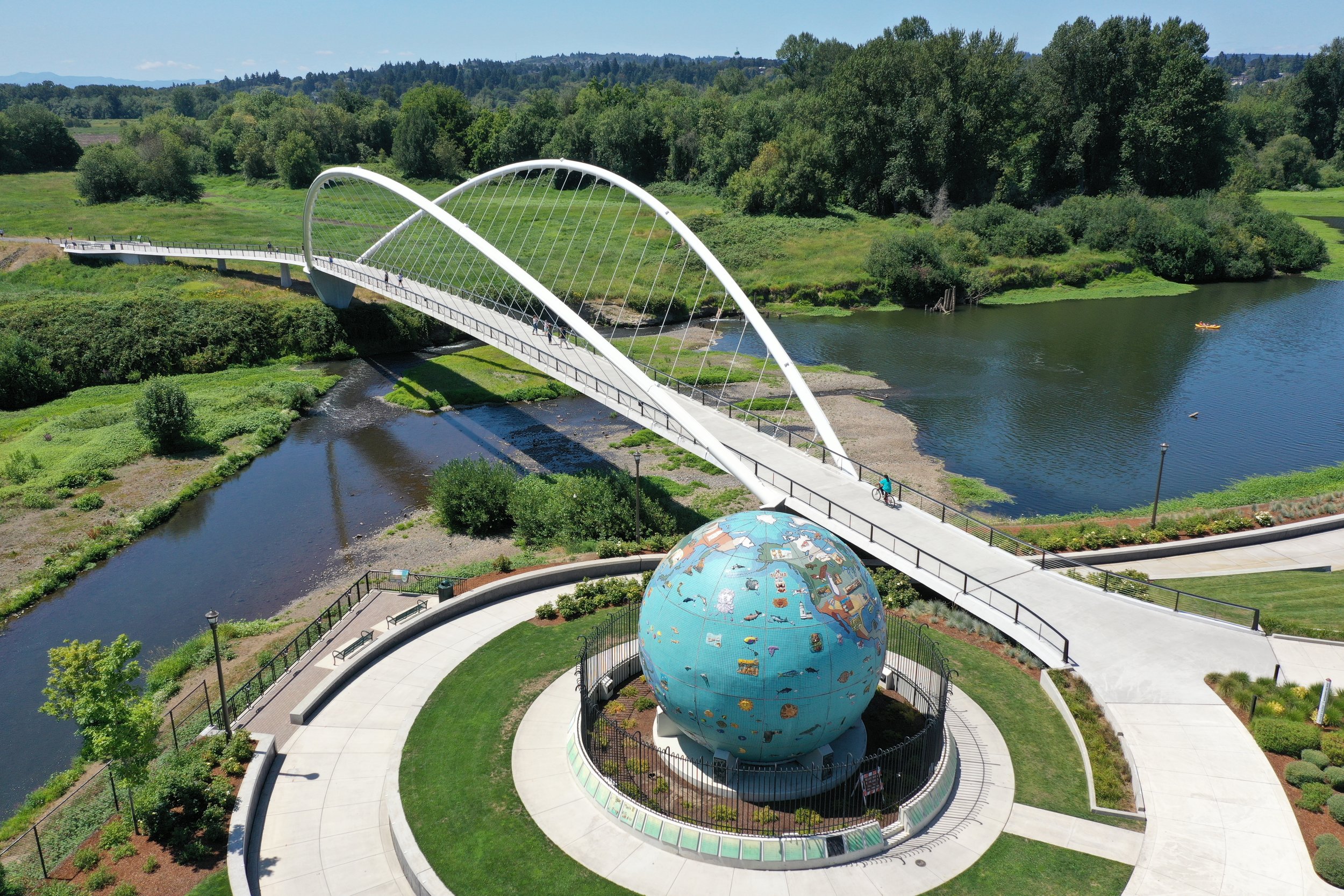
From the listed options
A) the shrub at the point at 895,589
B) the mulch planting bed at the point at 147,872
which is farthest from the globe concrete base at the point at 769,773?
the mulch planting bed at the point at 147,872

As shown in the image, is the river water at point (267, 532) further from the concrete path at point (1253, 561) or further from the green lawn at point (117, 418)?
the concrete path at point (1253, 561)

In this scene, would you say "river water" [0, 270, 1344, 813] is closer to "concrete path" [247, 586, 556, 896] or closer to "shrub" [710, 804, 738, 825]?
"concrete path" [247, 586, 556, 896]

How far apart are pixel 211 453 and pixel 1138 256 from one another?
7912cm

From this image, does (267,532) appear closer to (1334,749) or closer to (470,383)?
(470,383)

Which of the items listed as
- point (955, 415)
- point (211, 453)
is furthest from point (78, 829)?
point (955, 415)

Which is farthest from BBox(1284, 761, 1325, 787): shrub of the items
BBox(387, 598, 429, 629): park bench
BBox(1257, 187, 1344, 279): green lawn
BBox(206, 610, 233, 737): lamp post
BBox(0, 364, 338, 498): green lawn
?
BBox(1257, 187, 1344, 279): green lawn

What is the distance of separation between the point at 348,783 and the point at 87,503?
A: 25766 millimetres

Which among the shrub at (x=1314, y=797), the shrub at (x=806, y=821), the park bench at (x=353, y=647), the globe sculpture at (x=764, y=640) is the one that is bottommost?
the park bench at (x=353, y=647)

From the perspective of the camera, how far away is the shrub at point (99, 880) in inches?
631

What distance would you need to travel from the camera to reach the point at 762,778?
1705 cm

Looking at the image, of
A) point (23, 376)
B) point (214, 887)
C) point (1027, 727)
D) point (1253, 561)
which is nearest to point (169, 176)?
point (23, 376)

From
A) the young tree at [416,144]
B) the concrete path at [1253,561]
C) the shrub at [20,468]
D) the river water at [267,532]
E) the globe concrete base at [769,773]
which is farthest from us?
the young tree at [416,144]

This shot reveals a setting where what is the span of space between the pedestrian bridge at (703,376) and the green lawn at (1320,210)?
188 feet

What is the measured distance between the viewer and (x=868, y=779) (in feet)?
55.0
